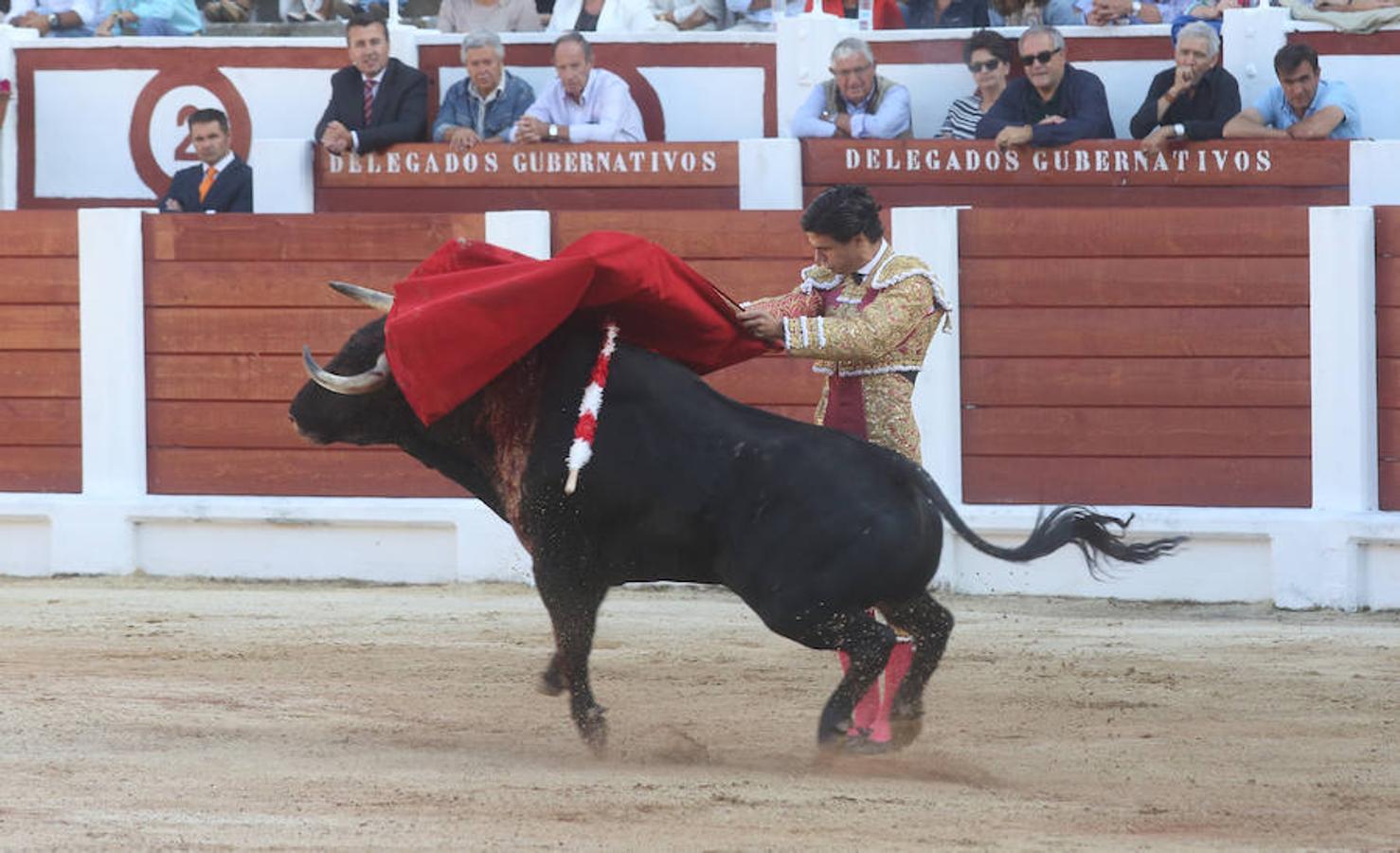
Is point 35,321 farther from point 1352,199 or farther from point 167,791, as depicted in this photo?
point 1352,199

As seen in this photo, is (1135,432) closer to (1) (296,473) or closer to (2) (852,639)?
(1) (296,473)

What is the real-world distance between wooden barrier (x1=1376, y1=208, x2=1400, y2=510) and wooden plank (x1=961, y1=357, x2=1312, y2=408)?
25 cm

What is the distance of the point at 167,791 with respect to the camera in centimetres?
462

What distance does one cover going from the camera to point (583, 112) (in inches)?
341

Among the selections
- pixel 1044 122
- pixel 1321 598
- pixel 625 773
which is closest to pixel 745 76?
pixel 1044 122

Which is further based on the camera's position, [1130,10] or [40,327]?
[1130,10]

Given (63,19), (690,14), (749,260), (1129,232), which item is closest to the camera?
(1129,232)

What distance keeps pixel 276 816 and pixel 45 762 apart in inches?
30.9

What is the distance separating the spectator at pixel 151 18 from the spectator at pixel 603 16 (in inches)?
66.6

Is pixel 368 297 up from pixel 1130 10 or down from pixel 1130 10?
down

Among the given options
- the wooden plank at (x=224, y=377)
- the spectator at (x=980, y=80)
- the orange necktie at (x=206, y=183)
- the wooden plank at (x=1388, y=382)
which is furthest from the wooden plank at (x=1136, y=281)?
the orange necktie at (x=206, y=183)

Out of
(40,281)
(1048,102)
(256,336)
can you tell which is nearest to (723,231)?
(1048,102)

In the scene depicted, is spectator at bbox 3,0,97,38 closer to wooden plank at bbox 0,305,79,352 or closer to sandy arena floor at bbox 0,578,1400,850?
wooden plank at bbox 0,305,79,352

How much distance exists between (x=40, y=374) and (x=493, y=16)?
2.39 m
